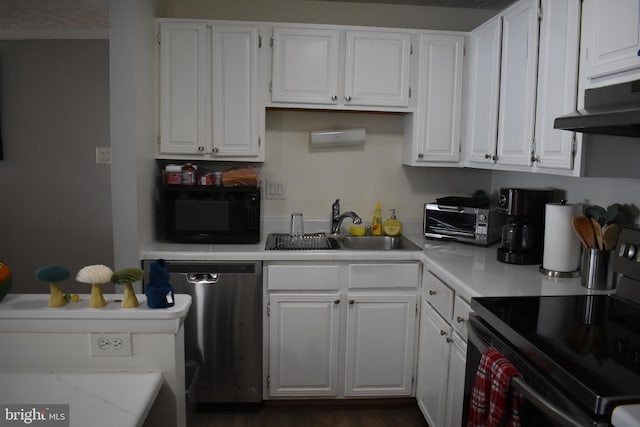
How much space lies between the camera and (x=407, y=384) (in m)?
2.77

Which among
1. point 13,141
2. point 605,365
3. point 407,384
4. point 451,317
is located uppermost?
point 13,141

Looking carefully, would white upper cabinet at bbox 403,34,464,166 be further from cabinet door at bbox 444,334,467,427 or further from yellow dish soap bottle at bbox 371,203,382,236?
cabinet door at bbox 444,334,467,427

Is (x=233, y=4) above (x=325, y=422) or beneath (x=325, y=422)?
above

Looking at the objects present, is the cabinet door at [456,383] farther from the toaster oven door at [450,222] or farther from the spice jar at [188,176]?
the spice jar at [188,176]

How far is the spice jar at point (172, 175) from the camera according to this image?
2.77 meters

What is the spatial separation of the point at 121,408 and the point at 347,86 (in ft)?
7.15

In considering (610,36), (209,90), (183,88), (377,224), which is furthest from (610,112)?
(183,88)

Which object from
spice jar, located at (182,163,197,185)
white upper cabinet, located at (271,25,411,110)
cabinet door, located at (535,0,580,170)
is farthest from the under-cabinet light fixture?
cabinet door, located at (535,0,580,170)

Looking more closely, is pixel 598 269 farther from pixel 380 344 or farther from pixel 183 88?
pixel 183 88

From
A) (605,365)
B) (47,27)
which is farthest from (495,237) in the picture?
(47,27)

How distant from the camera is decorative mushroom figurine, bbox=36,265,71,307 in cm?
134

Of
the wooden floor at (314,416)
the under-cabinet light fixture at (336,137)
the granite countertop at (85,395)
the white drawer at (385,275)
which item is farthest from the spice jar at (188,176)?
the granite countertop at (85,395)

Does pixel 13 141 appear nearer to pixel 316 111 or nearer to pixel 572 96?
pixel 316 111

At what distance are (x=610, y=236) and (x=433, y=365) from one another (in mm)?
1031
